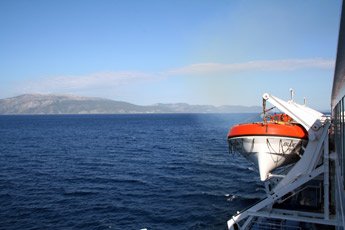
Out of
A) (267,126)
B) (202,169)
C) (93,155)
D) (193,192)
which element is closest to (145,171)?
(202,169)

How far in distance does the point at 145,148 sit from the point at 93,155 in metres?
12.0

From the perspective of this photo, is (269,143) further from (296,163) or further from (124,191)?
(124,191)

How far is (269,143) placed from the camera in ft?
57.1

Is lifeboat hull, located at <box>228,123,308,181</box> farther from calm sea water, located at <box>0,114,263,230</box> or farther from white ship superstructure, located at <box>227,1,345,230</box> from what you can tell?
calm sea water, located at <box>0,114,263,230</box>

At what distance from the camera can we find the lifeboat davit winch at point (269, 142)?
16922 mm

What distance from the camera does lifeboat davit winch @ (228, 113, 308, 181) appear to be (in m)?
16.9

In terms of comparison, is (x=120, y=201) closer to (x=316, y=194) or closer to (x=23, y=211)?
(x=23, y=211)

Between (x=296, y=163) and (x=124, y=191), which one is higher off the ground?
(x=296, y=163)

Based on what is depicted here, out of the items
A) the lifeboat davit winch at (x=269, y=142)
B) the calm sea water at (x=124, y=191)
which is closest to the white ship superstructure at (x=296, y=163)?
the lifeboat davit winch at (x=269, y=142)

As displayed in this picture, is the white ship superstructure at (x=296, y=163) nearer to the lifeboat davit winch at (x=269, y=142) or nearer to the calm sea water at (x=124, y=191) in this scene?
the lifeboat davit winch at (x=269, y=142)

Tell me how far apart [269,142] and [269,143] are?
56mm

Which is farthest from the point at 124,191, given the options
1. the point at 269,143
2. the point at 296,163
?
the point at 296,163

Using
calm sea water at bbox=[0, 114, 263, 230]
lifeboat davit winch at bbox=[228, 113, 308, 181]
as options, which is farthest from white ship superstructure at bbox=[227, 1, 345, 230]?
calm sea water at bbox=[0, 114, 263, 230]

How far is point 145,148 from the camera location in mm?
64688
